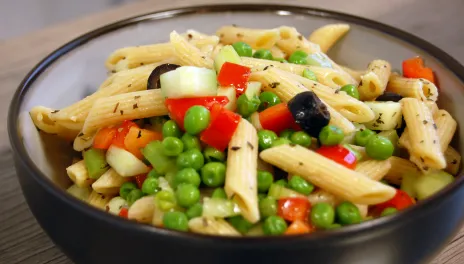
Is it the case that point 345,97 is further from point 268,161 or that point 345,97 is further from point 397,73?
point 397,73

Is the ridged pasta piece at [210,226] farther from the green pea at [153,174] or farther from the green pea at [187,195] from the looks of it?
the green pea at [153,174]

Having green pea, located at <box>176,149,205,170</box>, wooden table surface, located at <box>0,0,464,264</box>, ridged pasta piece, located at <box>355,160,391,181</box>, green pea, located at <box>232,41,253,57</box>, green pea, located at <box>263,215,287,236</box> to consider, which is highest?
green pea, located at <box>232,41,253,57</box>

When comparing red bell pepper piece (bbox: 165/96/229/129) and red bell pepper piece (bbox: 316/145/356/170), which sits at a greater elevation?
red bell pepper piece (bbox: 165/96/229/129)

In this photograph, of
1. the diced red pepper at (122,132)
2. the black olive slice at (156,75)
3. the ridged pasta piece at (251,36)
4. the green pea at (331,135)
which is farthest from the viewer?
the ridged pasta piece at (251,36)

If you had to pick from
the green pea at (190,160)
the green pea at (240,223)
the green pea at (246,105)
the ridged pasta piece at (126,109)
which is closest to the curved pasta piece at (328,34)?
the green pea at (246,105)

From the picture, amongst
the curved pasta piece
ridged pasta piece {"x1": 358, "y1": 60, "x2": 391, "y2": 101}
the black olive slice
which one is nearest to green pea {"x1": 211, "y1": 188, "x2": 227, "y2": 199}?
the black olive slice

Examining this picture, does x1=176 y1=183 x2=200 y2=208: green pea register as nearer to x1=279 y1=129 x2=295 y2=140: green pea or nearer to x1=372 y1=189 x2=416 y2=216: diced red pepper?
x1=279 y1=129 x2=295 y2=140: green pea

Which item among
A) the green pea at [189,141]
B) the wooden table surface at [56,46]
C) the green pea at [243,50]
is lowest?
the wooden table surface at [56,46]

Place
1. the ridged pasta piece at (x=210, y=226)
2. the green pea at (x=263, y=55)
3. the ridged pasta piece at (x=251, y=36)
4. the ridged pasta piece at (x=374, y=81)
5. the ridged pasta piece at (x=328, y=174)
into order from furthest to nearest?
the ridged pasta piece at (x=251, y=36) < the green pea at (x=263, y=55) < the ridged pasta piece at (x=374, y=81) < the ridged pasta piece at (x=328, y=174) < the ridged pasta piece at (x=210, y=226)
